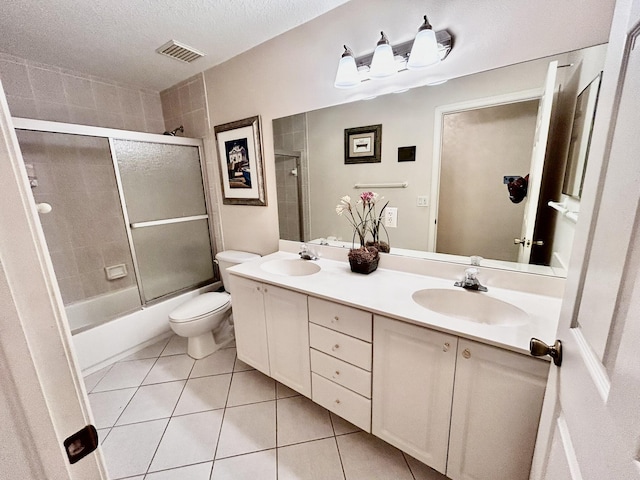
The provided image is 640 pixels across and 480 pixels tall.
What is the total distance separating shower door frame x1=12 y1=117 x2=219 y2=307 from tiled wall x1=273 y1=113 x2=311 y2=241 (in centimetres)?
98

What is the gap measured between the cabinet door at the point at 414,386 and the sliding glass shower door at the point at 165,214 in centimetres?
214

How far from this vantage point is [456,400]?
0.95 metres

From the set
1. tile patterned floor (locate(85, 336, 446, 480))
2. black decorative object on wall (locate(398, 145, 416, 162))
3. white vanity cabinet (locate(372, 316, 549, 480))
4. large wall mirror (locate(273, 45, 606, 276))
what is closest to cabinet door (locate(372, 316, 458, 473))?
white vanity cabinet (locate(372, 316, 549, 480))

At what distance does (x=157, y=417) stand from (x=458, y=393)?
1654 millimetres

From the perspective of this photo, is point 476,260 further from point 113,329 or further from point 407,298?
point 113,329

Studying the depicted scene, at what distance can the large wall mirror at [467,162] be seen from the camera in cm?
108

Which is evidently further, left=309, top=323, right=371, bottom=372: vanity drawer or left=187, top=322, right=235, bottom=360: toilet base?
left=187, top=322, right=235, bottom=360: toilet base

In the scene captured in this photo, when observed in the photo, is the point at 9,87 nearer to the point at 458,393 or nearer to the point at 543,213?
the point at 458,393

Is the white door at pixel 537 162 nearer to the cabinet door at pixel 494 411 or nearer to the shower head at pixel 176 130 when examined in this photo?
the cabinet door at pixel 494 411

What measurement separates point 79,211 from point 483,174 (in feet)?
10.3

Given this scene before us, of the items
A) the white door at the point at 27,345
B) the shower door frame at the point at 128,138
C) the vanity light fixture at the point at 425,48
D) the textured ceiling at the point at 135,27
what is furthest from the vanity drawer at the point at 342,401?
the textured ceiling at the point at 135,27

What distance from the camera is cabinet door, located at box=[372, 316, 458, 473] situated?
97 cm

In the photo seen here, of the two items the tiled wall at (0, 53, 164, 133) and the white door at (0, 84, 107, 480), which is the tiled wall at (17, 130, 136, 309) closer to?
the tiled wall at (0, 53, 164, 133)

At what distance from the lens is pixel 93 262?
2381mm
